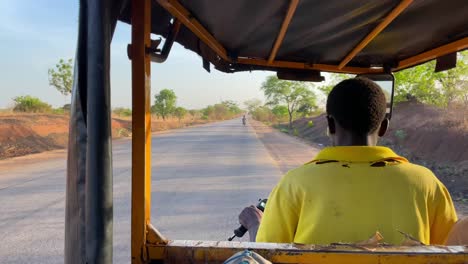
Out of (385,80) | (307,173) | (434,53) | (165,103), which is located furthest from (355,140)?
(165,103)

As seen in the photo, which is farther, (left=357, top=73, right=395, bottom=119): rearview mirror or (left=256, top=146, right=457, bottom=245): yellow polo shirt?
(left=357, top=73, right=395, bottom=119): rearview mirror

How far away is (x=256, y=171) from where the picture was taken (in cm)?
1032

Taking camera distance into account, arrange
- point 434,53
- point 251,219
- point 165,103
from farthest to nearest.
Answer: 1. point 165,103
2. point 434,53
3. point 251,219

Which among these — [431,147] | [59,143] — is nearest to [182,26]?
[431,147]

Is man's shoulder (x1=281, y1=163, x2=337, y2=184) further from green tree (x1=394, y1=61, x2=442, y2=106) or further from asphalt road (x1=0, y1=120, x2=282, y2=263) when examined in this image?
green tree (x1=394, y1=61, x2=442, y2=106)

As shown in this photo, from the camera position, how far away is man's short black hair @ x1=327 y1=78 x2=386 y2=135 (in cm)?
138

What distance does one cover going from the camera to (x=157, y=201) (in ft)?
23.1

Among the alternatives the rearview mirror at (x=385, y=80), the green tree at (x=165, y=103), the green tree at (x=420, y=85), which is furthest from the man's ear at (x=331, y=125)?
the green tree at (x=165, y=103)

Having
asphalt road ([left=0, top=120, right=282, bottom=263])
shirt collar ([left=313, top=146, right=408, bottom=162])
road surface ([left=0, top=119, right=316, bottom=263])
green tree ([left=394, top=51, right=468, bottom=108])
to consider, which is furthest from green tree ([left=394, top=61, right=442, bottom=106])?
shirt collar ([left=313, top=146, right=408, bottom=162])

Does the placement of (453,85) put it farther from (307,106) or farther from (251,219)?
(307,106)

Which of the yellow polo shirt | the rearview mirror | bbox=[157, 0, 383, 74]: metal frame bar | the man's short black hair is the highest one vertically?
bbox=[157, 0, 383, 74]: metal frame bar

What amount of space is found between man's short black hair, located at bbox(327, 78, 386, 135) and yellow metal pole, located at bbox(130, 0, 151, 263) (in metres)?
0.68

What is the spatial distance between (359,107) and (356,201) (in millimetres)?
343

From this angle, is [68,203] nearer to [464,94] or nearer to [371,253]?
[371,253]
